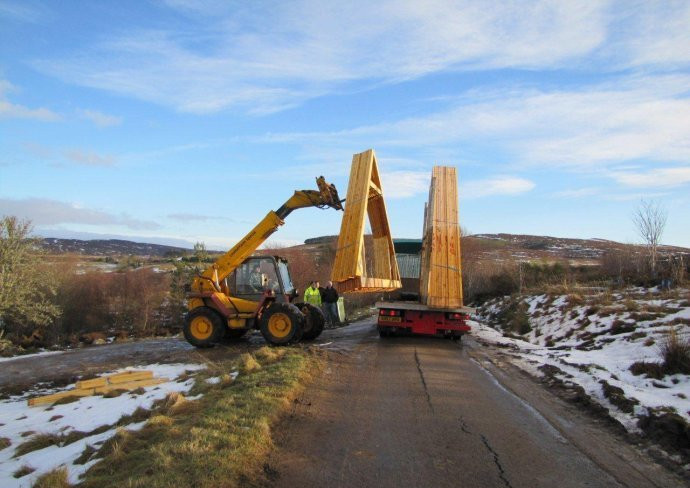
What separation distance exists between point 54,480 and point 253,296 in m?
9.20

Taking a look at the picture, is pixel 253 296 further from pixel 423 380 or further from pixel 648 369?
pixel 648 369

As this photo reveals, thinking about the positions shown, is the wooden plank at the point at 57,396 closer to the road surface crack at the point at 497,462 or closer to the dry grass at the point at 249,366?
the dry grass at the point at 249,366

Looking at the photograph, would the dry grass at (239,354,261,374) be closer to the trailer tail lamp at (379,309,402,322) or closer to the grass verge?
the grass verge

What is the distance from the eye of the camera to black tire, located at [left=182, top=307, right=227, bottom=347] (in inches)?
526

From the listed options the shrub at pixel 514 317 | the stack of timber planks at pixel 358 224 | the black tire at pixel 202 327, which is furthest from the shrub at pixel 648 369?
the black tire at pixel 202 327

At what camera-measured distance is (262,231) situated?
44.2ft

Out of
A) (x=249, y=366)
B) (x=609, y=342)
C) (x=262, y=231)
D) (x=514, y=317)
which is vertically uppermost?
(x=262, y=231)

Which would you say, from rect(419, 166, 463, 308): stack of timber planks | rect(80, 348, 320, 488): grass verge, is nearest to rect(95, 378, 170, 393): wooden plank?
rect(80, 348, 320, 488): grass verge

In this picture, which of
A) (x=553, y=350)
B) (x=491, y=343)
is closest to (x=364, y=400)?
(x=553, y=350)

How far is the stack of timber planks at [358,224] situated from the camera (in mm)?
9680

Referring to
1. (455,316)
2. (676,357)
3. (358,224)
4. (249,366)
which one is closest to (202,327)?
(249,366)

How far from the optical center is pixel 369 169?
10500 mm

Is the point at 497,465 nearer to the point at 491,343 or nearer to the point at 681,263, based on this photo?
the point at 491,343

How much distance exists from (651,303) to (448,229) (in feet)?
19.5
